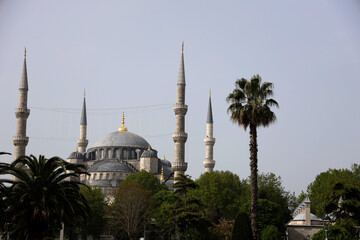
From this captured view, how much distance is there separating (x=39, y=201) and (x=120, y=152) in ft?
238

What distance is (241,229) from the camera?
33.7 metres

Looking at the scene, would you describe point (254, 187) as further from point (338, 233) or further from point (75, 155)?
point (75, 155)

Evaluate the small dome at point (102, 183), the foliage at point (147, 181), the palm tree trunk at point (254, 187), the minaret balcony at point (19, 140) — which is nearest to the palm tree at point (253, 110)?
the palm tree trunk at point (254, 187)

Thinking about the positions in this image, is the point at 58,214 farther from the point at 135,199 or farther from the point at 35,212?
the point at 135,199

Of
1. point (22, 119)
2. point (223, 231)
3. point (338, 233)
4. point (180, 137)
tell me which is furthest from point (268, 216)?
point (22, 119)

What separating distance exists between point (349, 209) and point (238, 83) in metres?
12.2

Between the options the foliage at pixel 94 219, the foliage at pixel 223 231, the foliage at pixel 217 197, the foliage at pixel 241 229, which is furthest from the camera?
the foliage at pixel 217 197

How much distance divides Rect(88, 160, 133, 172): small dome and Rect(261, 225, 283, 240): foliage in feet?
153

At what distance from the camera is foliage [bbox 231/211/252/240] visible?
1323 inches

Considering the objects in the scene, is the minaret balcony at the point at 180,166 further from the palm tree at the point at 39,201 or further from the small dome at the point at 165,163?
the palm tree at the point at 39,201

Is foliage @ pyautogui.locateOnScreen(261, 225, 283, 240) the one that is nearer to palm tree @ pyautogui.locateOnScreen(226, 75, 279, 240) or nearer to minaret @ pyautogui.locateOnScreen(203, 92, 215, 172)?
palm tree @ pyautogui.locateOnScreen(226, 75, 279, 240)

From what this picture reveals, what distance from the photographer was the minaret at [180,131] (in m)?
72.2

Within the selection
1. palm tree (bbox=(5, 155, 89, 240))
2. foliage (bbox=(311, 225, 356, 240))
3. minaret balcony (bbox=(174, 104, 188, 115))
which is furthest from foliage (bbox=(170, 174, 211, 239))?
minaret balcony (bbox=(174, 104, 188, 115))

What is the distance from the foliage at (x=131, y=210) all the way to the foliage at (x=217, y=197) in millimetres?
5707
